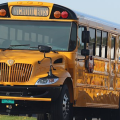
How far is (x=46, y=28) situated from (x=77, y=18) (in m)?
0.68

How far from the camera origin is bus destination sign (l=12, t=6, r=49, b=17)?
13.6m

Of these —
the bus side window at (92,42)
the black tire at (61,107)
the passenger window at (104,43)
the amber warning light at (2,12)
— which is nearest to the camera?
the black tire at (61,107)

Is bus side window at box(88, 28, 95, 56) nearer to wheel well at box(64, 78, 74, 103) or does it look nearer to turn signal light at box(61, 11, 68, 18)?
turn signal light at box(61, 11, 68, 18)

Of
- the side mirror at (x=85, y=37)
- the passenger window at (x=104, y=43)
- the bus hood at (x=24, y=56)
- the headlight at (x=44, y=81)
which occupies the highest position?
the side mirror at (x=85, y=37)

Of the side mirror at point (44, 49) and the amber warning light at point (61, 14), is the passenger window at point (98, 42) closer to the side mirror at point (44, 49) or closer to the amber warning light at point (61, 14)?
the amber warning light at point (61, 14)

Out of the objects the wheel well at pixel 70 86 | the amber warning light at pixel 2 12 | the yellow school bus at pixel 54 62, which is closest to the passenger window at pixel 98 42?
the yellow school bus at pixel 54 62

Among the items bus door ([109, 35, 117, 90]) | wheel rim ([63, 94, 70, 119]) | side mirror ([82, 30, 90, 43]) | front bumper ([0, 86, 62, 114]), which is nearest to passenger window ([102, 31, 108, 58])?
bus door ([109, 35, 117, 90])

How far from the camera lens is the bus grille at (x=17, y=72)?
12.2 m

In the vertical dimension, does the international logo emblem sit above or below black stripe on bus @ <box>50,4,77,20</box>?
below

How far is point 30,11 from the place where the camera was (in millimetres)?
13680

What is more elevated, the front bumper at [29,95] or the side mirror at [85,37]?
the side mirror at [85,37]

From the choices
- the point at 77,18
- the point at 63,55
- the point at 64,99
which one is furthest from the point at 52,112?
the point at 77,18

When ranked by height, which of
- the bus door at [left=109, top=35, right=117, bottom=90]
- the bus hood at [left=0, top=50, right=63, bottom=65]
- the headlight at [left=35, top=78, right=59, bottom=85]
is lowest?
the bus door at [left=109, top=35, right=117, bottom=90]

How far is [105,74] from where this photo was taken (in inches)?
627
